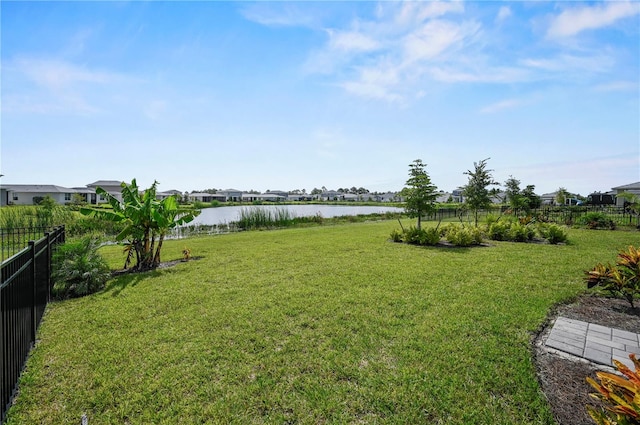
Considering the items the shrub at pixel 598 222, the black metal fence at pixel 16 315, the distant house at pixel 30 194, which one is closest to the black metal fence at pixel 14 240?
the black metal fence at pixel 16 315

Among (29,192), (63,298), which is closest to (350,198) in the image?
(29,192)

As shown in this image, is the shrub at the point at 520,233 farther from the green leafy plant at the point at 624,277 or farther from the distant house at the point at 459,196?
the green leafy plant at the point at 624,277

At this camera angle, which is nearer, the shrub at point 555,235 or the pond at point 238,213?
the shrub at point 555,235

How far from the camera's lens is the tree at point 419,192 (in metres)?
11.7

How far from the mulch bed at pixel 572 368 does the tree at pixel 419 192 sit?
7215mm

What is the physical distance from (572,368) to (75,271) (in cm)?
734

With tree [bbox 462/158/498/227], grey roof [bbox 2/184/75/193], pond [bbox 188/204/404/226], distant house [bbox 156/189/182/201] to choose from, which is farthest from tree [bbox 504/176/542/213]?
grey roof [bbox 2/184/75/193]

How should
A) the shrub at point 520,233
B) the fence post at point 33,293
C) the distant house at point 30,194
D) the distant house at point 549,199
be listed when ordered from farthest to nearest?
1. the distant house at point 549,199
2. the distant house at point 30,194
3. the shrub at point 520,233
4. the fence post at point 33,293

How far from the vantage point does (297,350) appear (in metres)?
3.43

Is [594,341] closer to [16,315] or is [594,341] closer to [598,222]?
[16,315]

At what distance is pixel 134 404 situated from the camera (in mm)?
2617

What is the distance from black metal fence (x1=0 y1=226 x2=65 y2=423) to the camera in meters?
2.57

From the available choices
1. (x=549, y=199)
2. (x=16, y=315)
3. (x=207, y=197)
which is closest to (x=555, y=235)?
(x=16, y=315)

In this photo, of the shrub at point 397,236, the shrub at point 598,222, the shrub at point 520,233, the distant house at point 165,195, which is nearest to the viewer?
the distant house at point 165,195
